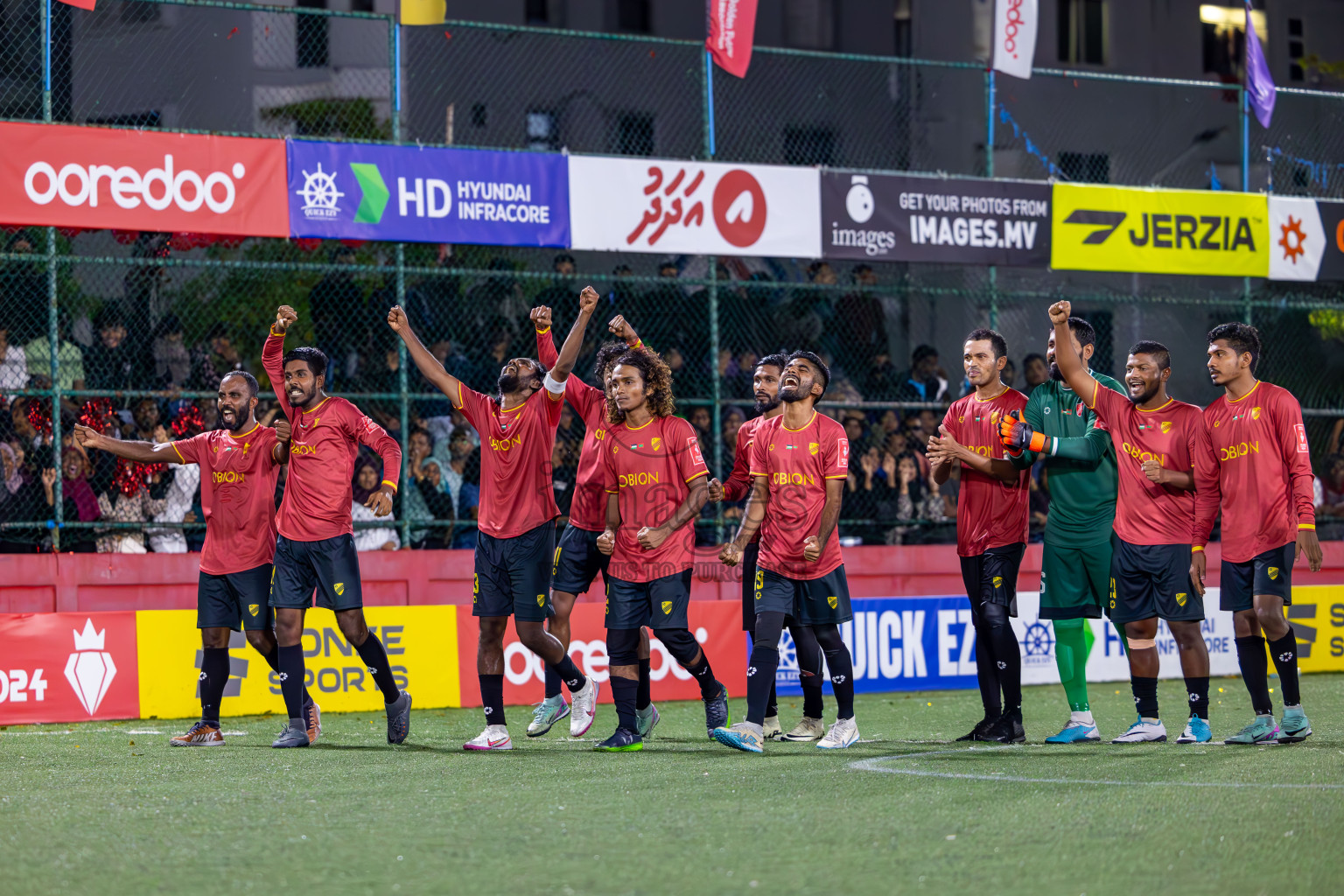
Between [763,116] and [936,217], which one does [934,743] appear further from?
[763,116]

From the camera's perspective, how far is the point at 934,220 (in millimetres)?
14875

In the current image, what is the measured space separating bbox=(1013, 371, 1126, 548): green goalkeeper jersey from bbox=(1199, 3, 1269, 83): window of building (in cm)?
2232

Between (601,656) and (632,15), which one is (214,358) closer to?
(601,656)

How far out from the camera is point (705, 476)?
8.60m

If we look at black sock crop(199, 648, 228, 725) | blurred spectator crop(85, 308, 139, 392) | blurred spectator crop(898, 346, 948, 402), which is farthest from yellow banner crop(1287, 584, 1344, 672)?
blurred spectator crop(85, 308, 139, 392)

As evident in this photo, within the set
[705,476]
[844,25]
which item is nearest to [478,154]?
[705,476]

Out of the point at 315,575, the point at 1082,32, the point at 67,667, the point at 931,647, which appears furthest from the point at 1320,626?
the point at 1082,32

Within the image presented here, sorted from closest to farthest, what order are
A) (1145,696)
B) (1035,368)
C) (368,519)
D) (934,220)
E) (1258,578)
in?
(1258,578) < (1145,696) < (368,519) < (934,220) < (1035,368)

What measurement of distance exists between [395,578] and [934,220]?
5946 mm

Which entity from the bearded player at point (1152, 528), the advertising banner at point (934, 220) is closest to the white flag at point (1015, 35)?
the advertising banner at point (934, 220)

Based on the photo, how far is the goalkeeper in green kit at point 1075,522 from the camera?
8898mm

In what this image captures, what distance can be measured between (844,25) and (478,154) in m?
16.5

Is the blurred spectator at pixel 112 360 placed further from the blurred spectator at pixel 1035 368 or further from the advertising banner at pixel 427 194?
the blurred spectator at pixel 1035 368

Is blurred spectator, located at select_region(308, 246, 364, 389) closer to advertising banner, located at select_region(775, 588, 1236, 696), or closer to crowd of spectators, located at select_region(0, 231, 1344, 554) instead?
crowd of spectators, located at select_region(0, 231, 1344, 554)
